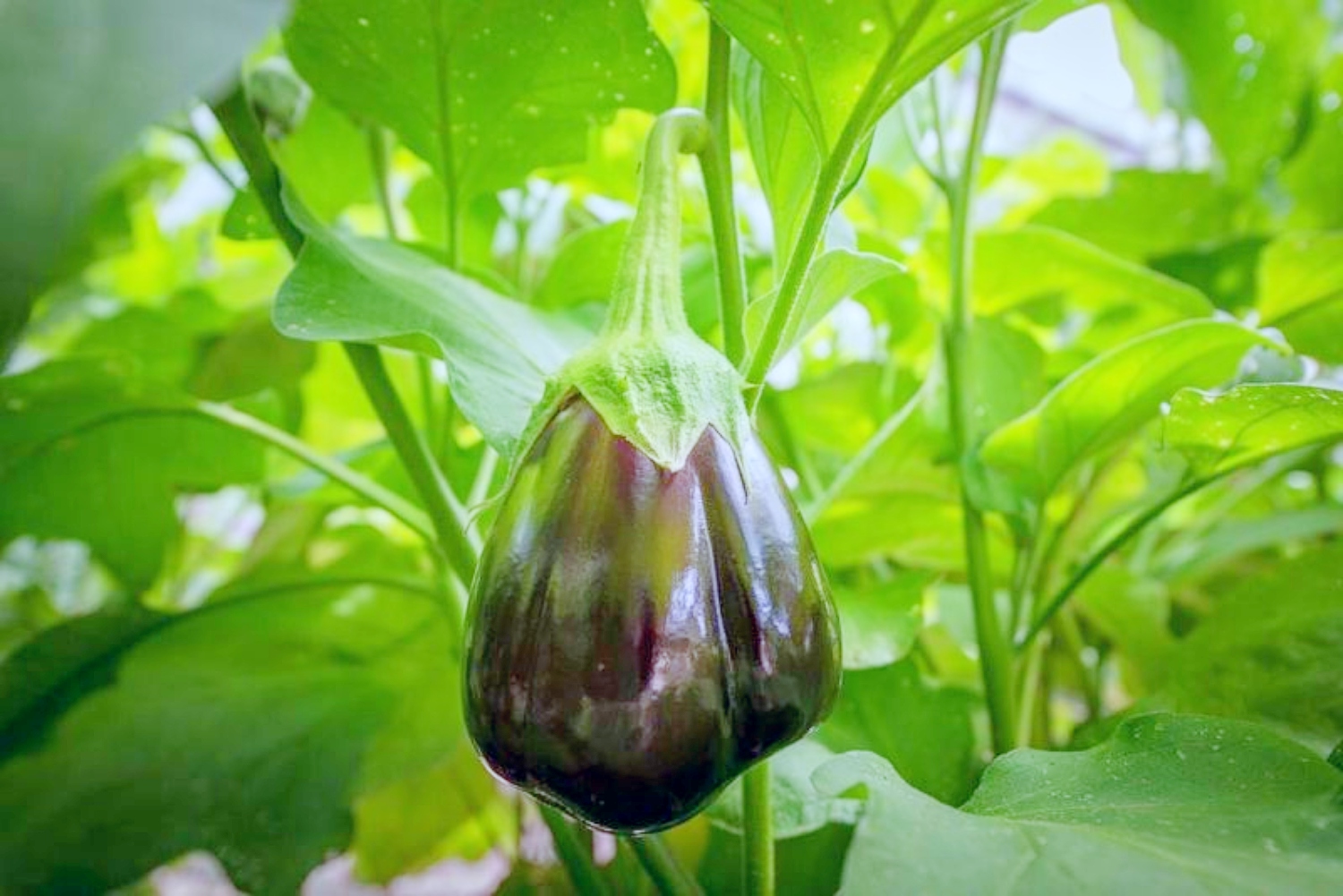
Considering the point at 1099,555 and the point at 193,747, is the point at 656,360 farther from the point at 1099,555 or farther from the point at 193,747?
the point at 193,747

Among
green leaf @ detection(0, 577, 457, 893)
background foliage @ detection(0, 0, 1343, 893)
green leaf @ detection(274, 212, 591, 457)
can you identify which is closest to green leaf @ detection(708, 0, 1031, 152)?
background foliage @ detection(0, 0, 1343, 893)

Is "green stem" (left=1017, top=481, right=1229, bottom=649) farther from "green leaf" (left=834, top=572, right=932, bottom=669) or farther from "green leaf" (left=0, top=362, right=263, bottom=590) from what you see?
"green leaf" (left=0, top=362, right=263, bottom=590)

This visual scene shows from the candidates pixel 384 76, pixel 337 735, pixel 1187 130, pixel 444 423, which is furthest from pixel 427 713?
pixel 1187 130

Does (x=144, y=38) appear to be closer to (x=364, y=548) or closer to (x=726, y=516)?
(x=726, y=516)

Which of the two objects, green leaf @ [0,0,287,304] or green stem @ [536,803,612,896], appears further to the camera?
green stem @ [536,803,612,896]

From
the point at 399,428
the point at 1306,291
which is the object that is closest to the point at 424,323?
the point at 399,428
